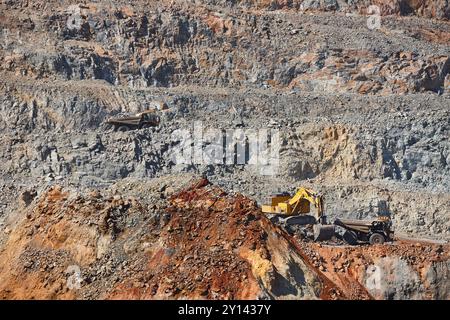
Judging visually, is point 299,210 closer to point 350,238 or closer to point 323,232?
point 323,232

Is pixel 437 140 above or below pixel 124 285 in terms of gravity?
below

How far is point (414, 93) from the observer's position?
47781 mm

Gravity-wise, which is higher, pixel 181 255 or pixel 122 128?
pixel 181 255

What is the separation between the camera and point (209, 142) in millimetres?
40219

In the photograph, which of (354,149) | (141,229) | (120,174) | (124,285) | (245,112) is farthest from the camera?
(245,112)

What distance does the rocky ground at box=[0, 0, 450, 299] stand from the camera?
2738 cm

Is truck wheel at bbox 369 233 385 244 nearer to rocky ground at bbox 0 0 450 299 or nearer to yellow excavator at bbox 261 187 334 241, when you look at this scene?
rocky ground at bbox 0 0 450 299

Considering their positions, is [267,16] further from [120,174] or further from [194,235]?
[194,235]

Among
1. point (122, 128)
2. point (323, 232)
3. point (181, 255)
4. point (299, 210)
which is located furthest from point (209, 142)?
point (181, 255)

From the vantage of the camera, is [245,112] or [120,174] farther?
[245,112]

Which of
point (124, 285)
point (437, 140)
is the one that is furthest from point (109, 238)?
point (437, 140)

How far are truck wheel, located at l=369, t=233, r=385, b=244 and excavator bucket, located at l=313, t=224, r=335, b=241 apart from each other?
1251 mm

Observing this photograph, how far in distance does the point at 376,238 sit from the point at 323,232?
→ 1730 millimetres

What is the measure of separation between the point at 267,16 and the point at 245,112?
8.32m
